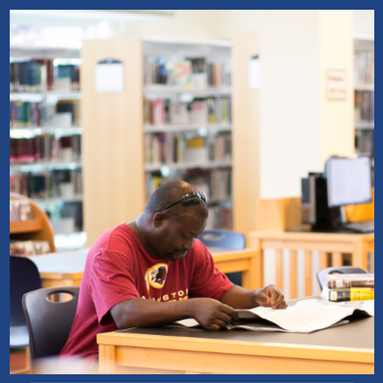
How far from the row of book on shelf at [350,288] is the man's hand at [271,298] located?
9.8 inches

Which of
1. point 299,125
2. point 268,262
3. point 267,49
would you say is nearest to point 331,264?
point 268,262

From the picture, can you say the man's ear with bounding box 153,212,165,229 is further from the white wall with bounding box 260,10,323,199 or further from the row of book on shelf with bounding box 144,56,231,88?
the row of book on shelf with bounding box 144,56,231,88

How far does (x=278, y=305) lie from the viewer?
6.26 ft

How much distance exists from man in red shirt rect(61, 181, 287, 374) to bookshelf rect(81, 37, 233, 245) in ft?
12.8

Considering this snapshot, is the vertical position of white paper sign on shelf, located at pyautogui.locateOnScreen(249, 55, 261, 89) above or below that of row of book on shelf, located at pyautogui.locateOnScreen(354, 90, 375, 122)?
above

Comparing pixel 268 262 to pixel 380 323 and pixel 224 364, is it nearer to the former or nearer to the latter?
pixel 224 364

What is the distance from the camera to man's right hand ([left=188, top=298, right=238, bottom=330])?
5.36 feet

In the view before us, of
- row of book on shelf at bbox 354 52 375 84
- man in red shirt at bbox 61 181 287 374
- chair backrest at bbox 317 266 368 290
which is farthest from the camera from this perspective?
row of book on shelf at bbox 354 52 375 84

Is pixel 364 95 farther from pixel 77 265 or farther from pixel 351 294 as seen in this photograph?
pixel 351 294

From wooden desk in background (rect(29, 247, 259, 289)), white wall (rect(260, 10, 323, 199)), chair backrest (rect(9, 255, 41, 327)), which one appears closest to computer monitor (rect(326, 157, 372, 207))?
white wall (rect(260, 10, 323, 199))

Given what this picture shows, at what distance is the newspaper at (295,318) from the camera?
5.48 feet

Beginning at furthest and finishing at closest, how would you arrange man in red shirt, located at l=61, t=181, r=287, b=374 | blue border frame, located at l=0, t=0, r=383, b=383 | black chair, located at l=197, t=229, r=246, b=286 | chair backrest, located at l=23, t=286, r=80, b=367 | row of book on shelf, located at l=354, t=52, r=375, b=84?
row of book on shelf, located at l=354, t=52, r=375, b=84 < black chair, located at l=197, t=229, r=246, b=286 < chair backrest, located at l=23, t=286, r=80, b=367 < man in red shirt, located at l=61, t=181, r=287, b=374 < blue border frame, located at l=0, t=0, r=383, b=383

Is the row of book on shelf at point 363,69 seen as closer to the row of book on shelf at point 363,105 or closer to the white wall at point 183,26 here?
the row of book on shelf at point 363,105

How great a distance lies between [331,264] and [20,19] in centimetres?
529
